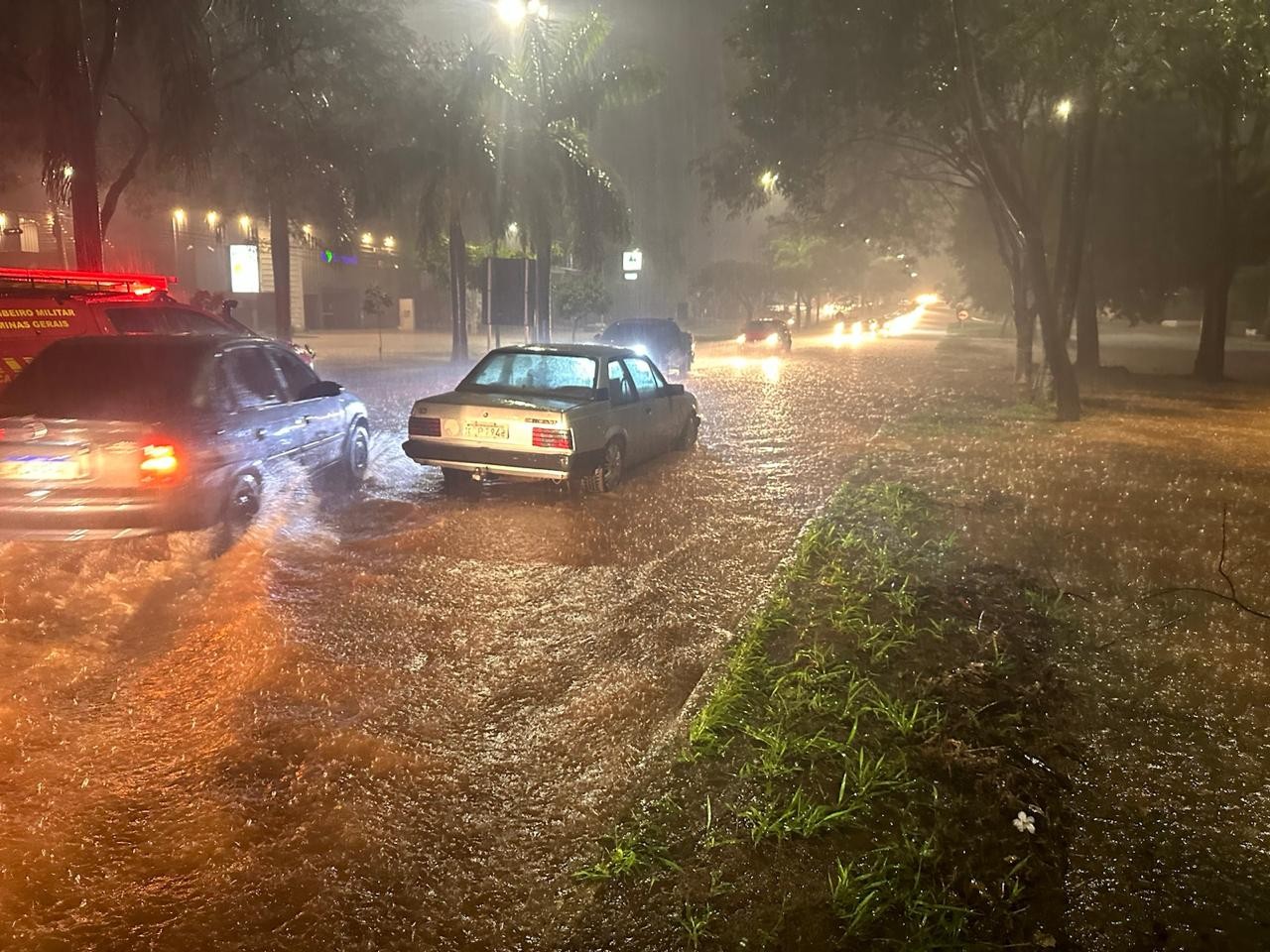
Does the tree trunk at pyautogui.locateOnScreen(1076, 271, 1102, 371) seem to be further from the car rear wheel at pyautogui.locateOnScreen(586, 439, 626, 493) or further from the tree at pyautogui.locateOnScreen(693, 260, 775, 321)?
the tree at pyautogui.locateOnScreen(693, 260, 775, 321)

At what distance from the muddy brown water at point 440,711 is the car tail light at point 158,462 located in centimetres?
75

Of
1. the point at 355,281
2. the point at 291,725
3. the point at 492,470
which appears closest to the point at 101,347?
the point at 492,470

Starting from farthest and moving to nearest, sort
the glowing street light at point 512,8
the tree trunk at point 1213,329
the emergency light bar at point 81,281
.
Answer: the tree trunk at point 1213,329
the glowing street light at point 512,8
the emergency light bar at point 81,281

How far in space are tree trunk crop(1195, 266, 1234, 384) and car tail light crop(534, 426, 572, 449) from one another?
22890 millimetres

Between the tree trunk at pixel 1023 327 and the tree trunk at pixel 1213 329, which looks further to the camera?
the tree trunk at pixel 1213 329

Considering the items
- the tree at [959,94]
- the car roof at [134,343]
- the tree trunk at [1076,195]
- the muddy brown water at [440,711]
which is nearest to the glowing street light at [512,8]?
the tree at [959,94]

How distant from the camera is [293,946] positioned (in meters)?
3.09

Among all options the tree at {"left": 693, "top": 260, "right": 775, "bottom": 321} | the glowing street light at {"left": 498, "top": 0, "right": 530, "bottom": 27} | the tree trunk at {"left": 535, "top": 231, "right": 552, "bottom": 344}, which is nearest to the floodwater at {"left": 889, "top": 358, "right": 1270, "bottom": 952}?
the glowing street light at {"left": 498, "top": 0, "right": 530, "bottom": 27}

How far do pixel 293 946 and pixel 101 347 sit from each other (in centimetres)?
552

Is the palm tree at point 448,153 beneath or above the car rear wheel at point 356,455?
above

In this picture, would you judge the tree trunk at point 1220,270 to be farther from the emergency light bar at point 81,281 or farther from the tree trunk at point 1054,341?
the emergency light bar at point 81,281

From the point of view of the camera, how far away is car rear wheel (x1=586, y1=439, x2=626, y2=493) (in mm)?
9570

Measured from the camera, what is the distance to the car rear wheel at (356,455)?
9820 mm

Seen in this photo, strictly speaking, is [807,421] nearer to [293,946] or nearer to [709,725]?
[709,725]
